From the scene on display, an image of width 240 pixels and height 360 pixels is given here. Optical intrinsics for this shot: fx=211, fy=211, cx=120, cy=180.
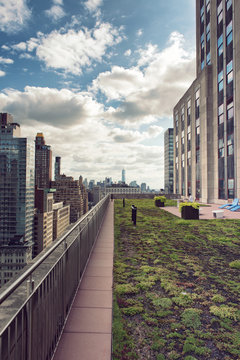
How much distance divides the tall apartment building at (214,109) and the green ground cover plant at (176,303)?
24.6m

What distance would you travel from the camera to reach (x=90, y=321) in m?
3.53

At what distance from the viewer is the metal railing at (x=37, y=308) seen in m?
1.84

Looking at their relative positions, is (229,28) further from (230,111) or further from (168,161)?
(168,161)

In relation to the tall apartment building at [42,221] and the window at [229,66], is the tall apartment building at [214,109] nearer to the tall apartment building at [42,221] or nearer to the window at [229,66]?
the window at [229,66]

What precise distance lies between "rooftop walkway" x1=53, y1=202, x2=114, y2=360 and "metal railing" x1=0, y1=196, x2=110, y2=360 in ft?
0.55

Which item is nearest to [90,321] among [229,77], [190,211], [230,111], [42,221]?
[190,211]

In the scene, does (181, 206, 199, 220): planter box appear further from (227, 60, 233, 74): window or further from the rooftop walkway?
(227, 60, 233, 74): window

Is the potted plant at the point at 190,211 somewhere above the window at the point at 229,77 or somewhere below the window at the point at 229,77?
below

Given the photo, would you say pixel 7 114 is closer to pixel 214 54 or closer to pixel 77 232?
pixel 214 54

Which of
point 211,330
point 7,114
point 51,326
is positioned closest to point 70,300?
point 51,326

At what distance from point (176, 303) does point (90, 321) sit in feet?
5.60

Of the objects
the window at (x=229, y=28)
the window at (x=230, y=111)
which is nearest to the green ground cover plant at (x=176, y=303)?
the window at (x=230, y=111)

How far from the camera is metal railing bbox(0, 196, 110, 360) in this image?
1839 millimetres

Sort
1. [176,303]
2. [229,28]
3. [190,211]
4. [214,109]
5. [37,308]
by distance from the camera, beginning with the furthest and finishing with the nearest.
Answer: [214,109] < [229,28] < [190,211] < [176,303] < [37,308]
